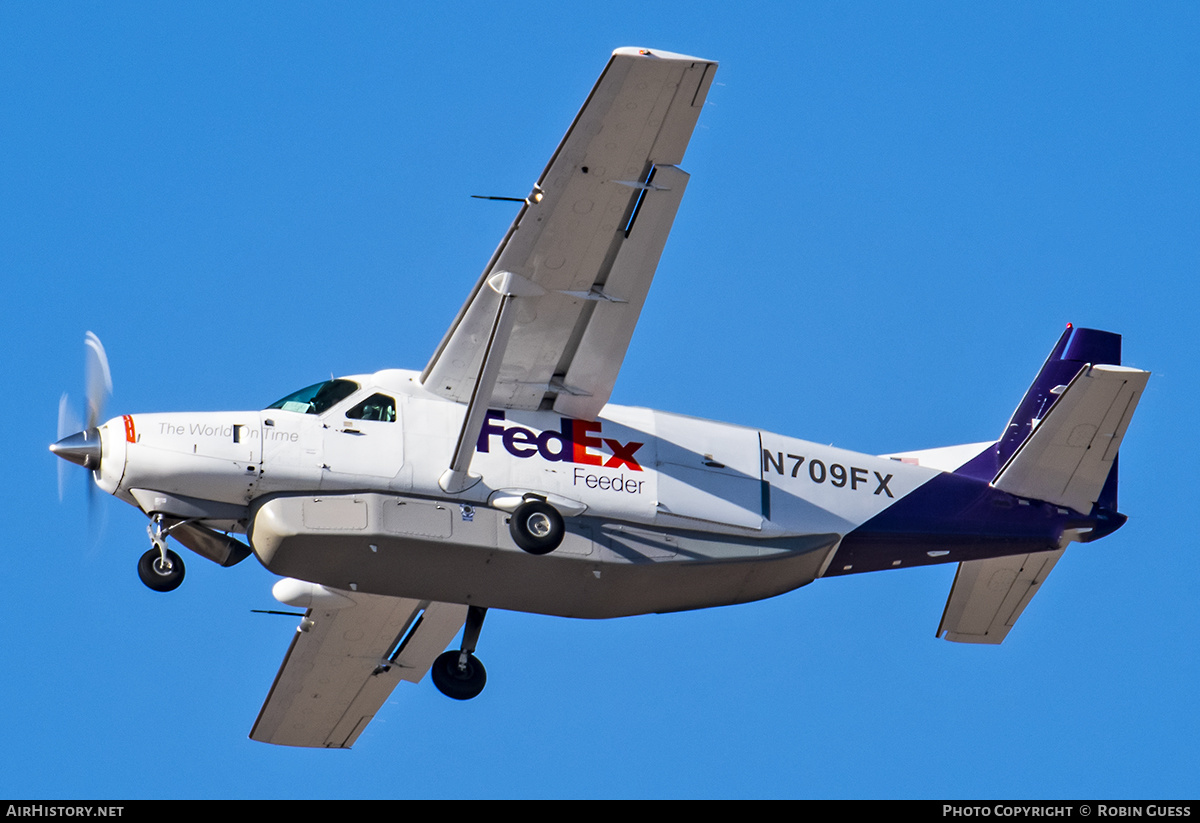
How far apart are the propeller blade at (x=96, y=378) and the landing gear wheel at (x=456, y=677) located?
4646 millimetres

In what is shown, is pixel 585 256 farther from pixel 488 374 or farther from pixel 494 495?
pixel 494 495

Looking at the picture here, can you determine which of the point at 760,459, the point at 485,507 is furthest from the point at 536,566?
the point at 760,459

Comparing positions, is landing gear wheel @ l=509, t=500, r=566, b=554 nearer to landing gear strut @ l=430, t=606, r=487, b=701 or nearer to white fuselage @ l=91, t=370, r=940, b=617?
white fuselage @ l=91, t=370, r=940, b=617

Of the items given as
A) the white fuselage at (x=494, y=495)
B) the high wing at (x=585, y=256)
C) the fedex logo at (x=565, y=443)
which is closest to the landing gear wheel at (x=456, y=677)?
the white fuselage at (x=494, y=495)

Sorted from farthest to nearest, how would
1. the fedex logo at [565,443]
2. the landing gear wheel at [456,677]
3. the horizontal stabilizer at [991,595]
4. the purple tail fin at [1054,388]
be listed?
the horizontal stabilizer at [991,595], the purple tail fin at [1054,388], the landing gear wheel at [456,677], the fedex logo at [565,443]

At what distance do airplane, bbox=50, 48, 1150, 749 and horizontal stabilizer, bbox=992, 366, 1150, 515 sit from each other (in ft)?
0.09

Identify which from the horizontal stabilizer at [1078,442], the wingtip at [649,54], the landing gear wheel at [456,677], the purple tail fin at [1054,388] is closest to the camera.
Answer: the wingtip at [649,54]

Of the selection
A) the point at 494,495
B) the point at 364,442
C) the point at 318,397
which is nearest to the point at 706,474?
the point at 494,495

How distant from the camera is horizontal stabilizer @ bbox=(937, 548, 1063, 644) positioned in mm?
20656

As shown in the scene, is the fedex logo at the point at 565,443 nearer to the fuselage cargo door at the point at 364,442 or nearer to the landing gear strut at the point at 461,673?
the fuselage cargo door at the point at 364,442

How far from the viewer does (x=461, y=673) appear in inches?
749

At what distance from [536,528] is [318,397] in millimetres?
2721

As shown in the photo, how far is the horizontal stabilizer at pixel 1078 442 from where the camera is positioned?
19266 mm

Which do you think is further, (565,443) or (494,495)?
(565,443)
